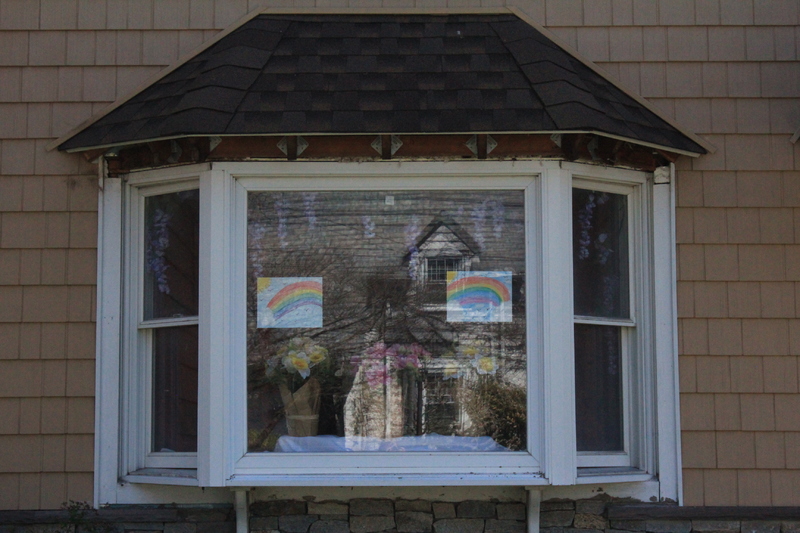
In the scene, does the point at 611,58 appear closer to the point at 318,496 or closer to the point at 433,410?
the point at 433,410

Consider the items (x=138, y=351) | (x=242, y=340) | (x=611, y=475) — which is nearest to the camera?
(x=242, y=340)

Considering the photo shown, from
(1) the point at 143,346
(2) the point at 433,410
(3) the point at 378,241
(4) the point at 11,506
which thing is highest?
(3) the point at 378,241

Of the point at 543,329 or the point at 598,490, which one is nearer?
the point at 543,329

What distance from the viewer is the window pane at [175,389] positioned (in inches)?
176

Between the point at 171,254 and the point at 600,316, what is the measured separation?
87.7 inches

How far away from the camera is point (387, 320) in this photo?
430cm

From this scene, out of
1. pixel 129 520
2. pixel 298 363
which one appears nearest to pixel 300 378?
pixel 298 363

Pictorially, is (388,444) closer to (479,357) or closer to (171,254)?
(479,357)

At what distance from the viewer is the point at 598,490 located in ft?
14.7

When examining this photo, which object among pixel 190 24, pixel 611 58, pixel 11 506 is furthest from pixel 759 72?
pixel 11 506

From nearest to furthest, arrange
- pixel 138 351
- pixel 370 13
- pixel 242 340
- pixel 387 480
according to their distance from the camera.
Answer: pixel 387 480
pixel 242 340
pixel 138 351
pixel 370 13

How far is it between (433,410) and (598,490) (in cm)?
98

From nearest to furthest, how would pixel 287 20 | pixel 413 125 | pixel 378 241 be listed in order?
pixel 413 125
pixel 378 241
pixel 287 20

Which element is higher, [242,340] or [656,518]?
[242,340]
